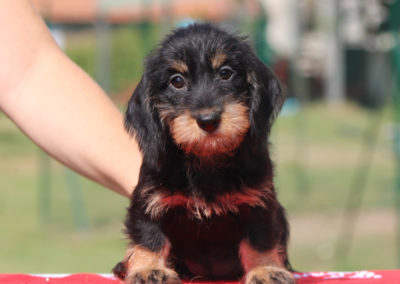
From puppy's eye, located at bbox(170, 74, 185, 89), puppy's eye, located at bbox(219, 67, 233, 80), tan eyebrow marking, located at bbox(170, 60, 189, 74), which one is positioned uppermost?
tan eyebrow marking, located at bbox(170, 60, 189, 74)

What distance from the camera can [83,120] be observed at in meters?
3.59

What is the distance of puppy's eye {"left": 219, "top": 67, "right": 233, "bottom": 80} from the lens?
3.31 m

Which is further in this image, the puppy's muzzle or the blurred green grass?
the blurred green grass

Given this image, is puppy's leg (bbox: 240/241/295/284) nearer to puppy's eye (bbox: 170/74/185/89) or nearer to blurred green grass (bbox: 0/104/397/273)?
puppy's eye (bbox: 170/74/185/89)

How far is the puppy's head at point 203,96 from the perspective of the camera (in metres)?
3.12

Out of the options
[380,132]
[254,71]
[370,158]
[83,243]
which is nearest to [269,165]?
[254,71]

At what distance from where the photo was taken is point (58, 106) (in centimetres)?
359

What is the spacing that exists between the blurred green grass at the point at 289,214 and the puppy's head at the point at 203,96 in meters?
2.76

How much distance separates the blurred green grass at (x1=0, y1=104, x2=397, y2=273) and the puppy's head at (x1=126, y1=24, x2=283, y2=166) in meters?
2.76

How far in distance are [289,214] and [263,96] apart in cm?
1024

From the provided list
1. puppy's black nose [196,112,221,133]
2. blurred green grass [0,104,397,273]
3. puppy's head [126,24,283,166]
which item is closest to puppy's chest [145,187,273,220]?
puppy's head [126,24,283,166]

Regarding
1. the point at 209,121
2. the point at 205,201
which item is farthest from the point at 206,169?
the point at 209,121

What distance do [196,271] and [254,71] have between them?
0.96 meters

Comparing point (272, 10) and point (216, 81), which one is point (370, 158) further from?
point (272, 10)
